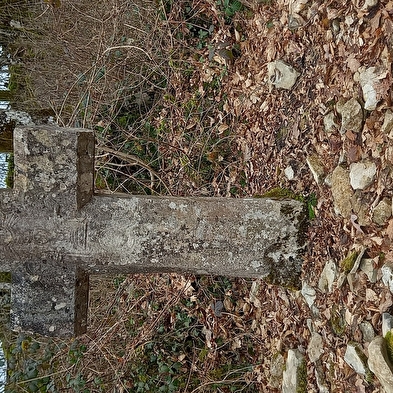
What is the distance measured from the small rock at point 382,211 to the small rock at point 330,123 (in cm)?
69

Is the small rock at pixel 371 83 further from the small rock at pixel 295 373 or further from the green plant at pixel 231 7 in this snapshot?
the green plant at pixel 231 7

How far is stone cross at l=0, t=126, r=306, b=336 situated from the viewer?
2.97 metres

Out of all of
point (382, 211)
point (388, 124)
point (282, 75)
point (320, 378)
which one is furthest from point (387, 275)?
point (282, 75)

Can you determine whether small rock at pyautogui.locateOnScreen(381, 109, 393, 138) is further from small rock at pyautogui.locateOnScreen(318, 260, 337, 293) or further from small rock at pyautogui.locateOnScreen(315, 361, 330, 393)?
small rock at pyautogui.locateOnScreen(315, 361, 330, 393)

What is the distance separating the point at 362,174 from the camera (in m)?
2.69

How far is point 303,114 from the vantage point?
3561 mm

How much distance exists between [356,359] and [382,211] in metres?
0.77

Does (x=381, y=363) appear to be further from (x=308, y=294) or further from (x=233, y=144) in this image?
(x=233, y=144)

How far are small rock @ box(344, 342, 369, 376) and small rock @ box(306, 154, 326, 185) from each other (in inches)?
39.7

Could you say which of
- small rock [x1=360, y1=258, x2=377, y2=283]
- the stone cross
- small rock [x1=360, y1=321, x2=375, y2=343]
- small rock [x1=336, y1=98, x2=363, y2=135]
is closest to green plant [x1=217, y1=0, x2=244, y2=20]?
small rock [x1=336, y1=98, x2=363, y2=135]

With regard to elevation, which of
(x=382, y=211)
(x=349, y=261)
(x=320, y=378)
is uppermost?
(x=382, y=211)

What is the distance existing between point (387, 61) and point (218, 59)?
2.77 meters

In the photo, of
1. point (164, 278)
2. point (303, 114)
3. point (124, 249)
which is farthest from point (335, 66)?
point (164, 278)

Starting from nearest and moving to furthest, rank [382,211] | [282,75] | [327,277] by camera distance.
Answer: [382,211]
[327,277]
[282,75]
